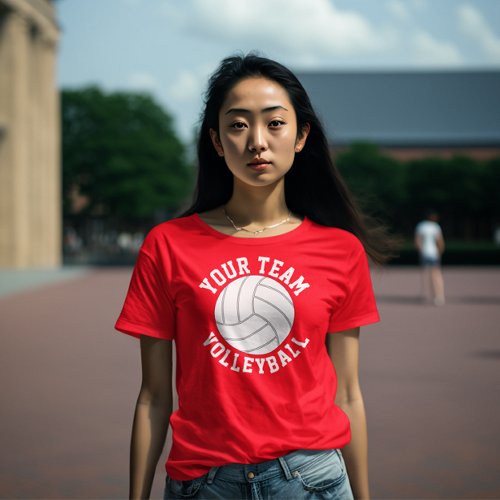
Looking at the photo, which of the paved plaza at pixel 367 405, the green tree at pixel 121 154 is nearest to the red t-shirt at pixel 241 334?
the paved plaza at pixel 367 405

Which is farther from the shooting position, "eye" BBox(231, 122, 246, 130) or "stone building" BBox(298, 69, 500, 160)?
"stone building" BBox(298, 69, 500, 160)

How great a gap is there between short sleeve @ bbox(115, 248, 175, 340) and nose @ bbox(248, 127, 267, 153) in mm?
354

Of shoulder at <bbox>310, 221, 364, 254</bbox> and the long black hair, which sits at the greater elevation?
the long black hair

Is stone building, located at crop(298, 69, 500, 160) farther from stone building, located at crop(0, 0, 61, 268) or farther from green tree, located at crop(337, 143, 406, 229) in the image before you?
stone building, located at crop(0, 0, 61, 268)

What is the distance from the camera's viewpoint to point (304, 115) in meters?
2.19

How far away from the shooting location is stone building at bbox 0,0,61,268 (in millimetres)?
35000

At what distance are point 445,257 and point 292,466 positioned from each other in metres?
42.0

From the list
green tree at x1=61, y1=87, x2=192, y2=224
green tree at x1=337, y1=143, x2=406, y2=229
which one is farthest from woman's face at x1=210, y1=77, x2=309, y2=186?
green tree at x1=337, y1=143, x2=406, y2=229

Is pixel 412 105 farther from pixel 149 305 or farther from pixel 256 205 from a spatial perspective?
pixel 149 305

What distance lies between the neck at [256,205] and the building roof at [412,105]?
79.7 meters

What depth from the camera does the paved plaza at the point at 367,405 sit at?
4.70 metres

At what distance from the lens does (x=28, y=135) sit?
37.6 meters

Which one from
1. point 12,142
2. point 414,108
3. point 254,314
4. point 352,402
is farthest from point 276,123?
point 414,108

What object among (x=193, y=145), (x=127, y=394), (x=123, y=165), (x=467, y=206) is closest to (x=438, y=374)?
(x=127, y=394)
